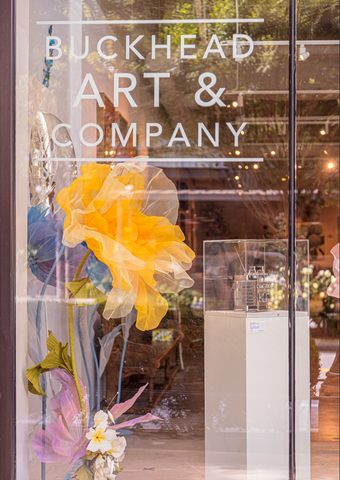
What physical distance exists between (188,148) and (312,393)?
4.15 ft

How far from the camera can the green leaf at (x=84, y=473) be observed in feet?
6.20

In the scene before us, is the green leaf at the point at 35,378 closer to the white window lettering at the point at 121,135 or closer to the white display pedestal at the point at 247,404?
the white display pedestal at the point at 247,404

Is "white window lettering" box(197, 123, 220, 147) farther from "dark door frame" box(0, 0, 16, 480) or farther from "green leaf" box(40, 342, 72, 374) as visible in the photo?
"green leaf" box(40, 342, 72, 374)

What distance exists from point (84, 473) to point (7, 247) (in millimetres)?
979

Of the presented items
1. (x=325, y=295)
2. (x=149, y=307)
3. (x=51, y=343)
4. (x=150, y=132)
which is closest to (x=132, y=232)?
(x=149, y=307)

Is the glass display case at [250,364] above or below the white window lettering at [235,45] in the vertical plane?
below

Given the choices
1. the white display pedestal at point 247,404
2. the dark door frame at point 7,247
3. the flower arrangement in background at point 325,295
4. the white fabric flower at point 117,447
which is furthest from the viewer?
the flower arrangement in background at point 325,295

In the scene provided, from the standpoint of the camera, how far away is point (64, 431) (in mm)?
1953

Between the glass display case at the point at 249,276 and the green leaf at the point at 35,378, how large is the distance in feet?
2.51

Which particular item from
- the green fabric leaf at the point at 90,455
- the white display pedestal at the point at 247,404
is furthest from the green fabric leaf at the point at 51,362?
the white display pedestal at the point at 247,404

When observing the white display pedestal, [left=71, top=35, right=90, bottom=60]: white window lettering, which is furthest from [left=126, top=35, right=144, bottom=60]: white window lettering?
the white display pedestal

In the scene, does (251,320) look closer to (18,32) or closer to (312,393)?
(312,393)

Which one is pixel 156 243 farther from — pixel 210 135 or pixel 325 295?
pixel 325 295

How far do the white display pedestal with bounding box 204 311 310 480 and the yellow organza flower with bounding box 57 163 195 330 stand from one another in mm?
297
